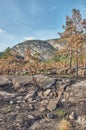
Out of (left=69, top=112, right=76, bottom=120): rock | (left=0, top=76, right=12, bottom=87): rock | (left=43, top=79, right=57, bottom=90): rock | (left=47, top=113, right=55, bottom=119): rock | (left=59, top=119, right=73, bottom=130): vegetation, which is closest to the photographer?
(left=59, top=119, right=73, bottom=130): vegetation

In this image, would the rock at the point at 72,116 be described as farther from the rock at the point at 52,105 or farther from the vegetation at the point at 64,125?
the rock at the point at 52,105

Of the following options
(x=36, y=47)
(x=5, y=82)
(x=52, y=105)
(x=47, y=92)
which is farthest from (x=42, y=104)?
(x=36, y=47)

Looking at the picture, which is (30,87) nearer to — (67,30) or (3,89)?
(3,89)

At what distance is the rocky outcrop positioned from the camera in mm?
30312

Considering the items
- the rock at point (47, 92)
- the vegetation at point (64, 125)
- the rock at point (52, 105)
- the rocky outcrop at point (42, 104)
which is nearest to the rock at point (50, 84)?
the rocky outcrop at point (42, 104)

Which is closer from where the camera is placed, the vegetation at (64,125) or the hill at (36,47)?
the vegetation at (64,125)

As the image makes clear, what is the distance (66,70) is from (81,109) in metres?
22.1

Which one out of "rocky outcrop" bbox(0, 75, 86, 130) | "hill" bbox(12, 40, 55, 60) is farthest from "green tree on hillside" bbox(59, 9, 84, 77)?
"hill" bbox(12, 40, 55, 60)

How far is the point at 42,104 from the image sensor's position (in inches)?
1369

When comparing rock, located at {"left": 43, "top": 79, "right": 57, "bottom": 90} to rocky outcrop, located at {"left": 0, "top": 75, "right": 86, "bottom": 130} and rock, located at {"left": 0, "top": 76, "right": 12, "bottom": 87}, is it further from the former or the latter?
rock, located at {"left": 0, "top": 76, "right": 12, "bottom": 87}

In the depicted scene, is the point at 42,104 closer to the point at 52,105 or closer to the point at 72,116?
the point at 52,105

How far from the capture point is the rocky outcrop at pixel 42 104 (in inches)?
1193

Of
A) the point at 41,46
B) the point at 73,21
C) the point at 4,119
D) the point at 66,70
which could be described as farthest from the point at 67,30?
the point at 41,46

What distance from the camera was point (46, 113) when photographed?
3241cm
